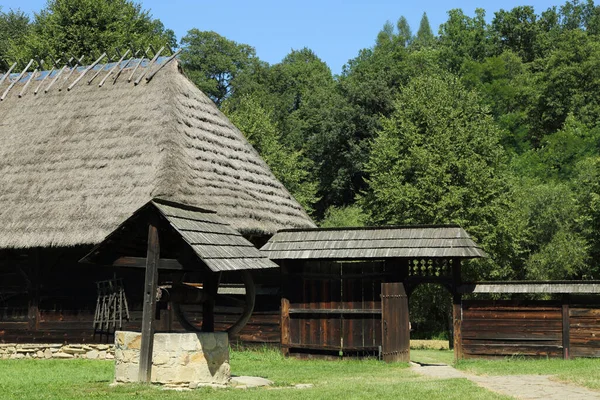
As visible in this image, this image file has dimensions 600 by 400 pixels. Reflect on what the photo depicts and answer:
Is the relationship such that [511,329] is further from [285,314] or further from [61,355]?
[61,355]

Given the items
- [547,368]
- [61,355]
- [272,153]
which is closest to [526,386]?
[547,368]

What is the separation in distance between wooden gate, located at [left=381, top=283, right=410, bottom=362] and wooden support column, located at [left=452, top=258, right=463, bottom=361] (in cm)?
99

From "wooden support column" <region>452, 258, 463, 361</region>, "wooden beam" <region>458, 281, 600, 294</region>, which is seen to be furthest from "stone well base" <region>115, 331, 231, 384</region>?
"wooden beam" <region>458, 281, 600, 294</region>

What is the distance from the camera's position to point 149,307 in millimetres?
11875

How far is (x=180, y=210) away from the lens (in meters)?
12.5

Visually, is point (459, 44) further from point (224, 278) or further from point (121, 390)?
point (121, 390)

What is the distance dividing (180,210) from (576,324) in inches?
350

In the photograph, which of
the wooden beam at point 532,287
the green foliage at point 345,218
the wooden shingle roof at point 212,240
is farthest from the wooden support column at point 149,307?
the green foliage at point 345,218

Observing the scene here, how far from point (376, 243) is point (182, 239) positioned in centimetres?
583

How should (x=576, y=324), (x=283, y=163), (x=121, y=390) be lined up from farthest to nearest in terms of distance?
(x=283, y=163), (x=576, y=324), (x=121, y=390)

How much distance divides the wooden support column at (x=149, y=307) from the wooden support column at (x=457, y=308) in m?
7.50

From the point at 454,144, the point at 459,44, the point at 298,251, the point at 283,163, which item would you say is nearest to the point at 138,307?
the point at 298,251

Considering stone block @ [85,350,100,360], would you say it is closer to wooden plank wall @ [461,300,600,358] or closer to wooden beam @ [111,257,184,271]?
wooden beam @ [111,257,184,271]

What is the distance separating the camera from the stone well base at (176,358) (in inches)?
460
